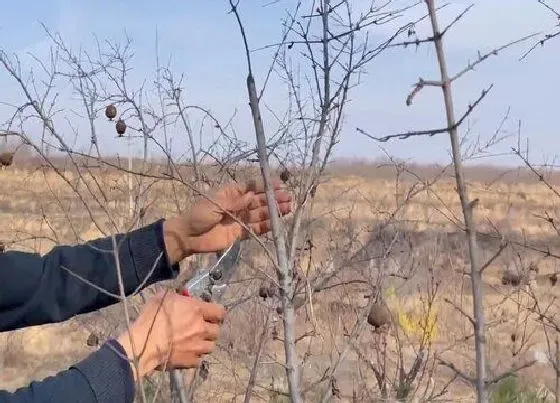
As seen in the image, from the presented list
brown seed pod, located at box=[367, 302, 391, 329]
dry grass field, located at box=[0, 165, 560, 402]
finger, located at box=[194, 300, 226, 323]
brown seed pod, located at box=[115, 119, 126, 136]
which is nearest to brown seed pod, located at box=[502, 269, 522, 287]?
dry grass field, located at box=[0, 165, 560, 402]

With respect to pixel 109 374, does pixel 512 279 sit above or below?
below

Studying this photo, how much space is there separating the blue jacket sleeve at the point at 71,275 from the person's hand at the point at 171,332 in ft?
1.61

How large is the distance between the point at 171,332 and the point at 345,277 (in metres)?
2.88

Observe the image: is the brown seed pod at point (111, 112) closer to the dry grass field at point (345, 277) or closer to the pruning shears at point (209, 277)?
the dry grass field at point (345, 277)

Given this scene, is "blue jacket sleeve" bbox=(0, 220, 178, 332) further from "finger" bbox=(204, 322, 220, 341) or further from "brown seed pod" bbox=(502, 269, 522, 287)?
"brown seed pod" bbox=(502, 269, 522, 287)

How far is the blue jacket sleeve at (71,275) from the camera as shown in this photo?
199 cm

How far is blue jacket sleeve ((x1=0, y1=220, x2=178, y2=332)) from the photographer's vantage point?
1992mm

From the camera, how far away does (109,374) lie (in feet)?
4.56

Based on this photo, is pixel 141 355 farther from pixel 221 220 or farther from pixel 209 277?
pixel 221 220

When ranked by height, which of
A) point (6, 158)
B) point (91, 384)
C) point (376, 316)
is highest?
point (6, 158)

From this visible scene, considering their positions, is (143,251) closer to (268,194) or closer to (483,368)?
(268,194)

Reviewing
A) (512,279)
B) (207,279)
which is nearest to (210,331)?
(207,279)

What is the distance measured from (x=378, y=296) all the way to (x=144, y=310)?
1.34 meters

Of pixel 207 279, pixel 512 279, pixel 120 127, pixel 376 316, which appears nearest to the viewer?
pixel 207 279
